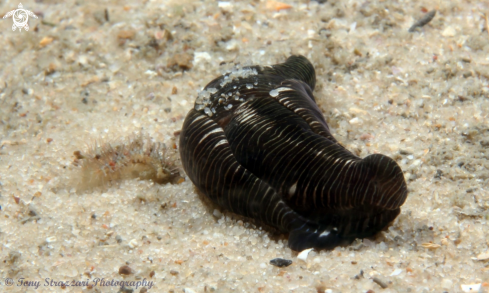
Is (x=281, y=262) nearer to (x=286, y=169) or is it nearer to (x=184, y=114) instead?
(x=286, y=169)

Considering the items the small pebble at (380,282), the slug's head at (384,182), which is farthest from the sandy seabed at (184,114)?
the slug's head at (384,182)

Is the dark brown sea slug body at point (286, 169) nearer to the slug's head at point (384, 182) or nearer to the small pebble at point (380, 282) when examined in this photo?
the slug's head at point (384, 182)

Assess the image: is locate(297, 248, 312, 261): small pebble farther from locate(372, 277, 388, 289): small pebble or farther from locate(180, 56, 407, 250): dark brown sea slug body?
locate(372, 277, 388, 289): small pebble

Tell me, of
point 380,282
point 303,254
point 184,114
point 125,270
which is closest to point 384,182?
point 380,282

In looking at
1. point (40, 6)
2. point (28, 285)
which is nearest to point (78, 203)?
point (28, 285)

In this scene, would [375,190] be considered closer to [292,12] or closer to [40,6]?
[292,12]

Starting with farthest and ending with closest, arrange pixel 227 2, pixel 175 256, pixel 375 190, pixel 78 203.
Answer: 1. pixel 227 2
2. pixel 78 203
3. pixel 175 256
4. pixel 375 190
